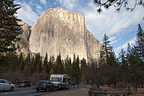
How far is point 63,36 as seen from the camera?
134 metres

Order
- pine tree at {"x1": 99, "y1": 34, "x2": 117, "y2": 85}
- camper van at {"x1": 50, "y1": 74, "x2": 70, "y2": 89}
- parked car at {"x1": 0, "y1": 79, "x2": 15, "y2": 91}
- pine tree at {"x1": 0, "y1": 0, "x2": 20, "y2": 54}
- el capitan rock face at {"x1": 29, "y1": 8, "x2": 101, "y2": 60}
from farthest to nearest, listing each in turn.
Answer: el capitan rock face at {"x1": 29, "y1": 8, "x2": 101, "y2": 60}
pine tree at {"x1": 99, "y1": 34, "x2": 117, "y2": 85}
camper van at {"x1": 50, "y1": 74, "x2": 70, "y2": 89}
pine tree at {"x1": 0, "y1": 0, "x2": 20, "y2": 54}
parked car at {"x1": 0, "y1": 79, "x2": 15, "y2": 91}

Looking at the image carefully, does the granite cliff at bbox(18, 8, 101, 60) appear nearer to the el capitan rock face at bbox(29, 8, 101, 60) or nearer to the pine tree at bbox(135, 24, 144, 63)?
the el capitan rock face at bbox(29, 8, 101, 60)

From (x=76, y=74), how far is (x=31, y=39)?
80.0 m

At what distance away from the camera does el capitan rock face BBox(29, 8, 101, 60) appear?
128 metres

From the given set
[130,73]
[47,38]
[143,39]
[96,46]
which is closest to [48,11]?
[47,38]

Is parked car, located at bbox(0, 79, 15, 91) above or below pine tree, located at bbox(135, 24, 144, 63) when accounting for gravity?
below

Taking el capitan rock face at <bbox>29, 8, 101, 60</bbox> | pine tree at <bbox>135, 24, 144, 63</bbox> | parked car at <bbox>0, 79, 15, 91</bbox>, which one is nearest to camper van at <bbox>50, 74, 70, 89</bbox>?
parked car at <bbox>0, 79, 15, 91</bbox>

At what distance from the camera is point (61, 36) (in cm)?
13312

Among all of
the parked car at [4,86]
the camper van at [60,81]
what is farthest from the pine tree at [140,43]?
the parked car at [4,86]

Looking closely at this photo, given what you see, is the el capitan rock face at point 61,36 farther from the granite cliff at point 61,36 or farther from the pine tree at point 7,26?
the pine tree at point 7,26

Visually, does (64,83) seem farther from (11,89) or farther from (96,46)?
(96,46)

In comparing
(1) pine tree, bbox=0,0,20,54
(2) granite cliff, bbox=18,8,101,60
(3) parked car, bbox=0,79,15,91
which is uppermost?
(2) granite cliff, bbox=18,8,101,60

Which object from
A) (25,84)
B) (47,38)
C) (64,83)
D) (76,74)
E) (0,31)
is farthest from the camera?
(47,38)

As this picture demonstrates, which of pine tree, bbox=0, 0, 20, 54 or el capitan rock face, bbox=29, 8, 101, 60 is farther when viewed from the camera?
el capitan rock face, bbox=29, 8, 101, 60
